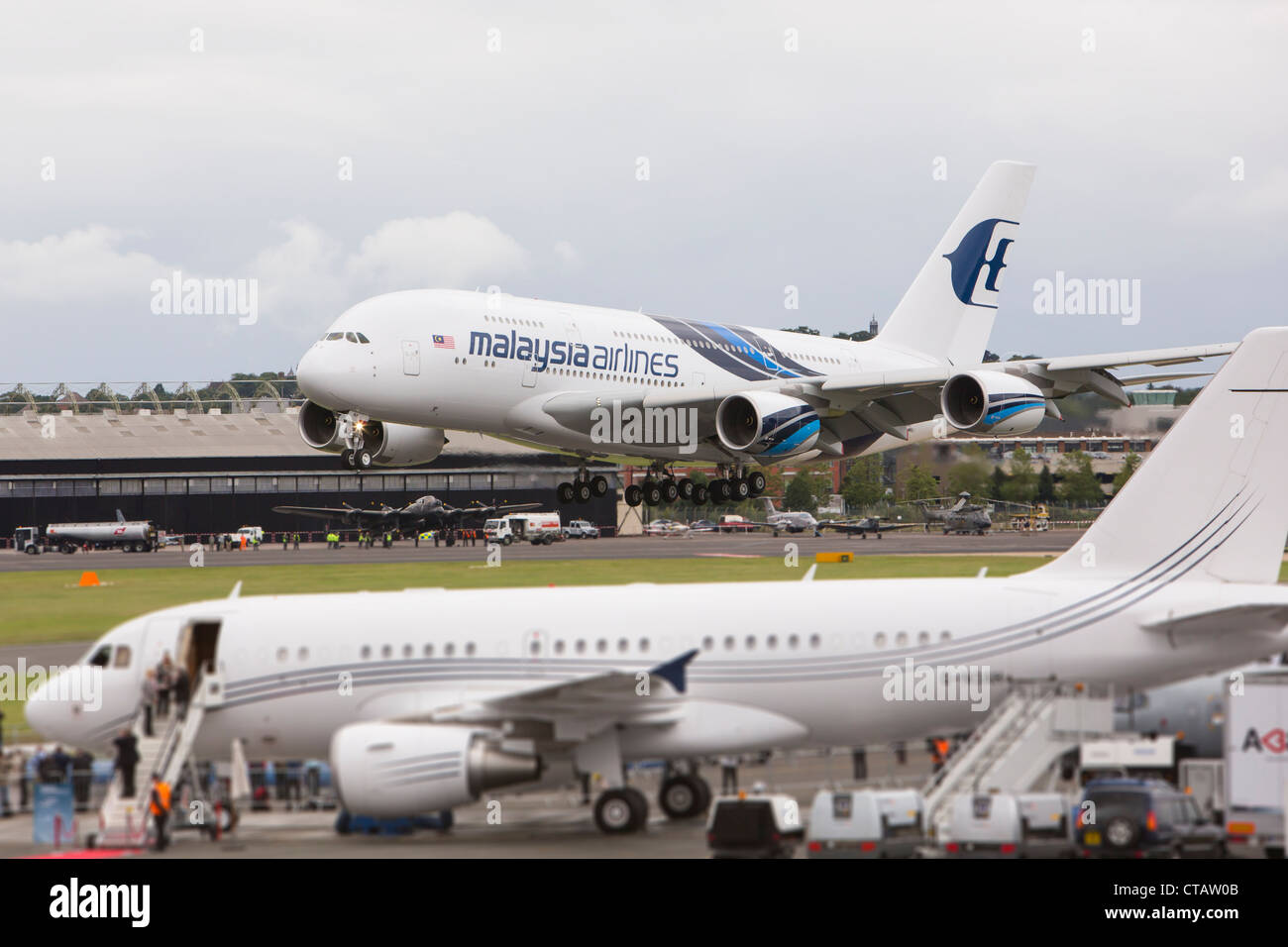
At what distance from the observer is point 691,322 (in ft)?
182

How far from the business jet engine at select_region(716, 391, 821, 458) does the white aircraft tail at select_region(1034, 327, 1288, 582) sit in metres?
22.4

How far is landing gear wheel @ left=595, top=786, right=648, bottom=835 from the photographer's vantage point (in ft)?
82.3

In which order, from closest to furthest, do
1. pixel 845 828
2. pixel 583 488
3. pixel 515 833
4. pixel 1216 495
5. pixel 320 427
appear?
pixel 845 828, pixel 515 833, pixel 1216 495, pixel 320 427, pixel 583 488

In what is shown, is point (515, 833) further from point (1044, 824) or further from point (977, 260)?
point (977, 260)

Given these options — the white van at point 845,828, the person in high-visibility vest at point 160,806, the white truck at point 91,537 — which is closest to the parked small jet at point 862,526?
the white truck at point 91,537

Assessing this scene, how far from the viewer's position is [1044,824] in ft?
75.0

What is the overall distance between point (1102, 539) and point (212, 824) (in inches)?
640

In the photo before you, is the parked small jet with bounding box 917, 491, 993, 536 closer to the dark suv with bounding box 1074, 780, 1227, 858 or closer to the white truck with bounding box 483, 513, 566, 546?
the white truck with bounding box 483, 513, 566, 546

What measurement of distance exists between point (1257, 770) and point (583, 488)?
34.2 m

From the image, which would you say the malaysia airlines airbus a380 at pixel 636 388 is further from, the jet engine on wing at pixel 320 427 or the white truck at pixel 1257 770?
the white truck at pixel 1257 770

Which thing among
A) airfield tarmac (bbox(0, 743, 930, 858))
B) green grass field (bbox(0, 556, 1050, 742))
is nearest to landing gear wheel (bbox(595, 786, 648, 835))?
airfield tarmac (bbox(0, 743, 930, 858))

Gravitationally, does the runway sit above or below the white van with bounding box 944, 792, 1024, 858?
above

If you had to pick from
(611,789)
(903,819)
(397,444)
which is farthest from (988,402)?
(903,819)
